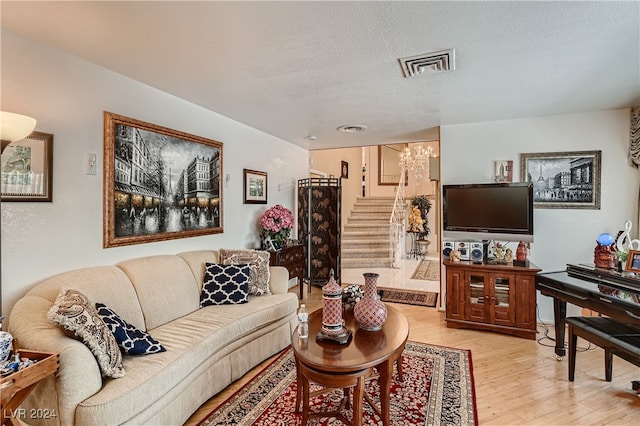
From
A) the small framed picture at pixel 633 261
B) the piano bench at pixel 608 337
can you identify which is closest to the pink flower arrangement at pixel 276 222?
the piano bench at pixel 608 337

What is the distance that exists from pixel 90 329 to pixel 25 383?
1.10 ft

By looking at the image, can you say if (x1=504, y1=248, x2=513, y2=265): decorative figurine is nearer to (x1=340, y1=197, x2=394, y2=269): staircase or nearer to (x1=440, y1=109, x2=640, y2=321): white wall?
(x1=440, y1=109, x2=640, y2=321): white wall

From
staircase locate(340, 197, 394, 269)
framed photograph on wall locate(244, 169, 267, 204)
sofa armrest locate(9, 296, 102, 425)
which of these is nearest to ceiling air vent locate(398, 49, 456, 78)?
framed photograph on wall locate(244, 169, 267, 204)

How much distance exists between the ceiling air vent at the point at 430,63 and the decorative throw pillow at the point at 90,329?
253cm

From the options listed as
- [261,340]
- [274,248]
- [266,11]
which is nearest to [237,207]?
[274,248]

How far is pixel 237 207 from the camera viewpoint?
3.94 metres

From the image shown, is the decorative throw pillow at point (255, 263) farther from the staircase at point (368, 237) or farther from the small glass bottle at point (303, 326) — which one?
the staircase at point (368, 237)

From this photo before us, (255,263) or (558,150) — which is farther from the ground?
(558,150)

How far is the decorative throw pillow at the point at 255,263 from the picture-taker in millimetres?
3129

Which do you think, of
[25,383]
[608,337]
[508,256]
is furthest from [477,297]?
[25,383]

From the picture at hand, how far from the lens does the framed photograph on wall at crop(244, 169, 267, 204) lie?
13.4 feet

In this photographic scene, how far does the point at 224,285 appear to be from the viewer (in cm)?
292

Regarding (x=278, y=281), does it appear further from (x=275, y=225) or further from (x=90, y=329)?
(x=90, y=329)

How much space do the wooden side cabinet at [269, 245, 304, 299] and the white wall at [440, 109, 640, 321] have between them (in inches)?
88.5
